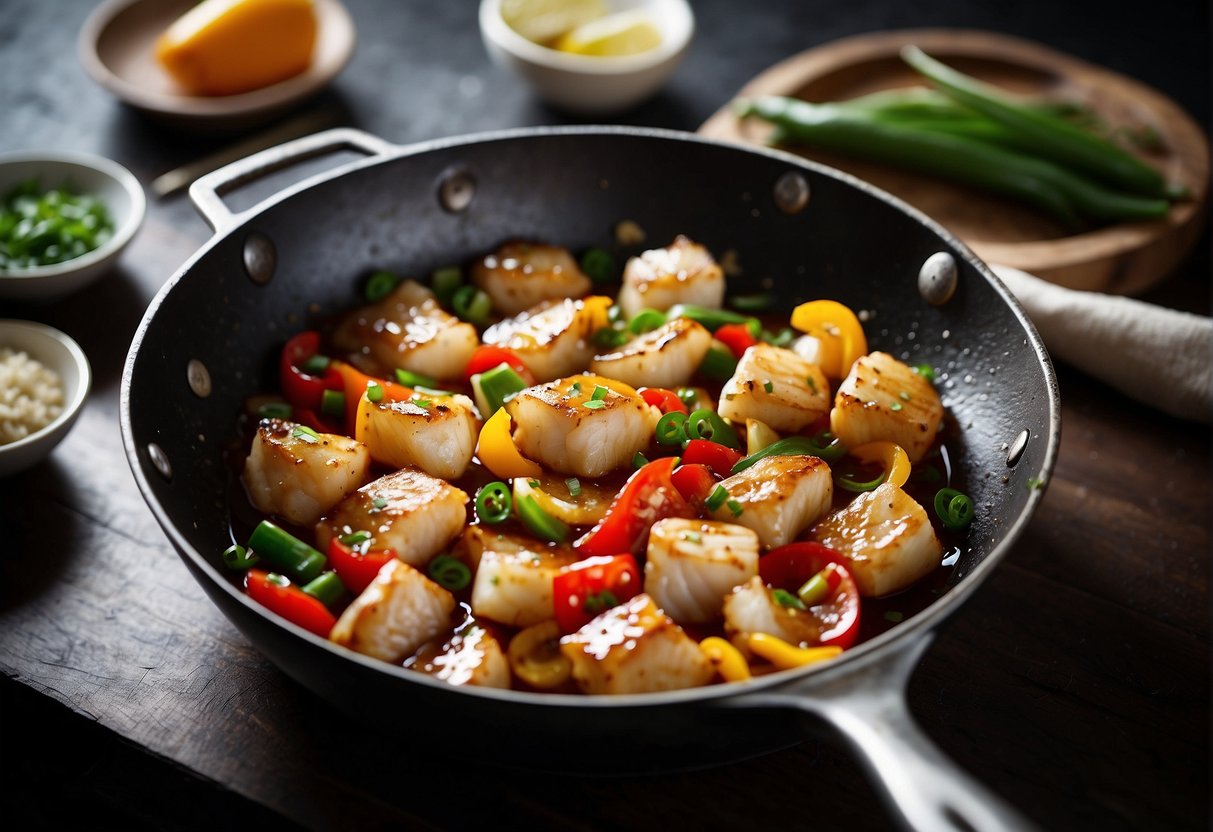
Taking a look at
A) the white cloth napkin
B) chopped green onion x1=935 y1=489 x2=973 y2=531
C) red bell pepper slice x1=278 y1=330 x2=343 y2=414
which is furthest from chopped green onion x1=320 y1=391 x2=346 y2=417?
the white cloth napkin

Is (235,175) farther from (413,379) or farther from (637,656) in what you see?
(637,656)

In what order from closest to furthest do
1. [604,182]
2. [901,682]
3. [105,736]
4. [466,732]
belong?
[901,682] < [466,732] < [105,736] < [604,182]

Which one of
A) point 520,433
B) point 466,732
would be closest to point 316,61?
point 520,433

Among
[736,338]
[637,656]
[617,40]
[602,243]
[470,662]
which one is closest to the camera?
[637,656]

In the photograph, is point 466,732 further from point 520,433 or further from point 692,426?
point 692,426

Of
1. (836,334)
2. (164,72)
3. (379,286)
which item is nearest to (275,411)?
(379,286)

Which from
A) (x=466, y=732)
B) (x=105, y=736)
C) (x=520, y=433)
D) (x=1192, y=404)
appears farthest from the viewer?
(x=1192, y=404)
